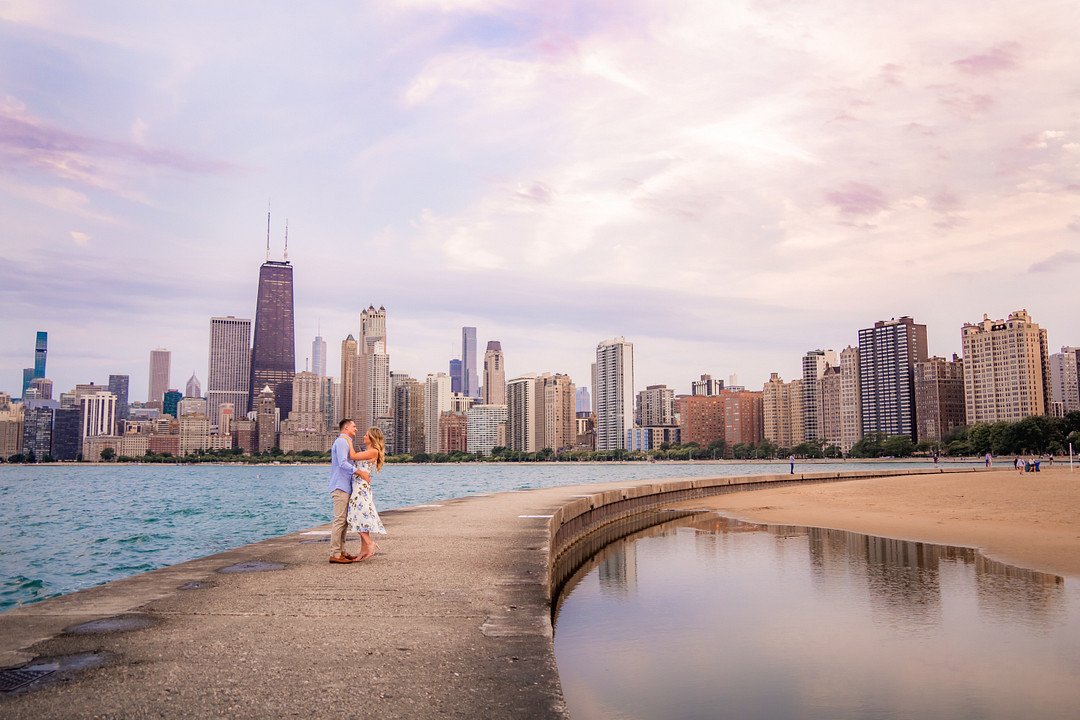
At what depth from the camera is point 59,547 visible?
32312 millimetres

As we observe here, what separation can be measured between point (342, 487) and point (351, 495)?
0.19 meters

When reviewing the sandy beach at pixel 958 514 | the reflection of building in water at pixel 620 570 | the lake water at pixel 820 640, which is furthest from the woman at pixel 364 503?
the sandy beach at pixel 958 514

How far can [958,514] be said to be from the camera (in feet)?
91.8

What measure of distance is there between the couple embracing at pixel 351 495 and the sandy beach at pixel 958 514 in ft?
39.2

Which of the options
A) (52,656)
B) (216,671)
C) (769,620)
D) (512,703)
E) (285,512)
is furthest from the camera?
(285,512)

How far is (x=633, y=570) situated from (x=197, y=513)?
45552mm

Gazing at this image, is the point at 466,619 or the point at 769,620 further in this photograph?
the point at 769,620

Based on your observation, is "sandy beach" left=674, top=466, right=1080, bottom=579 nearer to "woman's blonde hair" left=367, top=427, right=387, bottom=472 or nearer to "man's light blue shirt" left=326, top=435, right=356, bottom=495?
"woman's blonde hair" left=367, top=427, right=387, bottom=472

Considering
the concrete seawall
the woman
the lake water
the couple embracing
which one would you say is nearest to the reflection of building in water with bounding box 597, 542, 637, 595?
the lake water

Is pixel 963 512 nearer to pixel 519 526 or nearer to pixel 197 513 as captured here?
pixel 519 526

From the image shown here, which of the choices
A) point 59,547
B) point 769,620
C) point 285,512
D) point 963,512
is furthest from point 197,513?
point 769,620

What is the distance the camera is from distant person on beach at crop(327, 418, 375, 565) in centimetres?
1166

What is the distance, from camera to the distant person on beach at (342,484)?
11.7 meters

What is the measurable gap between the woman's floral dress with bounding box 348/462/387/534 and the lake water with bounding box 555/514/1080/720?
3051 millimetres
